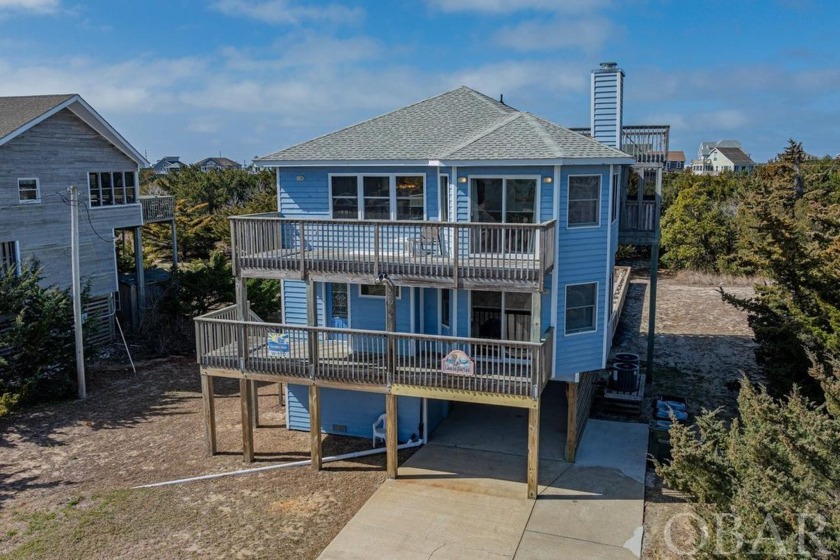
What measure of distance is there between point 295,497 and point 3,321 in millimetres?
12058

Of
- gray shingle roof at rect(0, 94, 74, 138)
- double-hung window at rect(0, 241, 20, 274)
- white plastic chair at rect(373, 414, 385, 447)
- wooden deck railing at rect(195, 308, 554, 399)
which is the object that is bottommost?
white plastic chair at rect(373, 414, 385, 447)

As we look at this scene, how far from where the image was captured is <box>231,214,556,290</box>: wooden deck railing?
44.2 ft

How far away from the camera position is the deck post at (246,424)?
15.0 m

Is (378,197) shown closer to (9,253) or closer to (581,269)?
(581,269)

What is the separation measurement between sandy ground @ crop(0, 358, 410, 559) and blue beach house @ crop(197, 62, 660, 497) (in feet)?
3.29

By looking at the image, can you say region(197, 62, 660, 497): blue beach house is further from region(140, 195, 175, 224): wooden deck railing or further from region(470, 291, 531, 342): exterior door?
region(140, 195, 175, 224): wooden deck railing

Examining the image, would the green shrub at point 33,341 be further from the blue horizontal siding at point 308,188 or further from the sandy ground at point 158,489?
the blue horizontal siding at point 308,188

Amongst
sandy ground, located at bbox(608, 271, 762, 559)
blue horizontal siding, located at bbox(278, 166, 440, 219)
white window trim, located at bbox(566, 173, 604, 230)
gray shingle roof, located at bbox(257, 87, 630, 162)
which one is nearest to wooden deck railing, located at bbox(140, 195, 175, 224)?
blue horizontal siding, located at bbox(278, 166, 440, 219)

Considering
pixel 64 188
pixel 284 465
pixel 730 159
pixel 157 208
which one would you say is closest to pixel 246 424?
pixel 284 465

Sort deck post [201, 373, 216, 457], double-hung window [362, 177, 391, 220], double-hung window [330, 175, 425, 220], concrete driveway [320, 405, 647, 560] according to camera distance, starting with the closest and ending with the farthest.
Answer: concrete driveway [320, 405, 647, 560] < deck post [201, 373, 216, 457] < double-hung window [330, 175, 425, 220] < double-hung window [362, 177, 391, 220]

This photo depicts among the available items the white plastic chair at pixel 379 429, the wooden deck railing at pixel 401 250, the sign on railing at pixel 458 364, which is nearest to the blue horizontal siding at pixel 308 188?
the wooden deck railing at pixel 401 250

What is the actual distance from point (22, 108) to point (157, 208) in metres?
6.90

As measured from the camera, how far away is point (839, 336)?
14461 mm

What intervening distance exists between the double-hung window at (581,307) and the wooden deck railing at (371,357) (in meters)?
0.73
